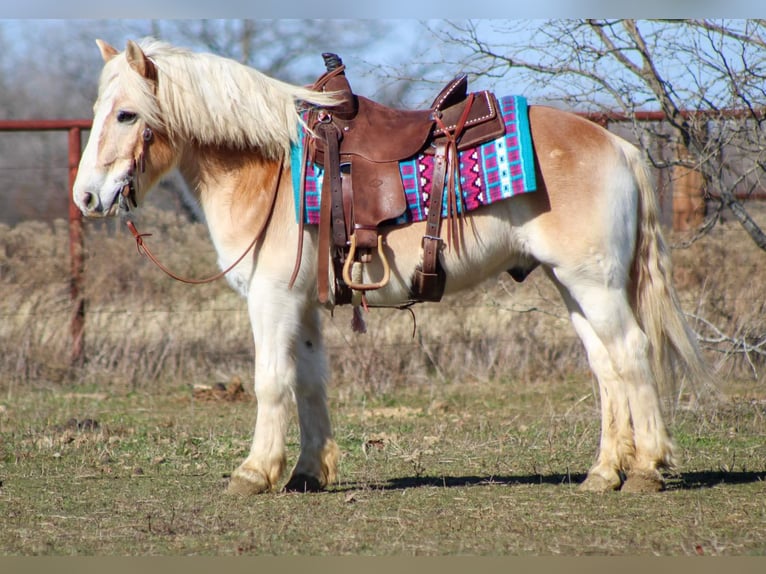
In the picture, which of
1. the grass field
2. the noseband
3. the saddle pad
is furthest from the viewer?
the noseband

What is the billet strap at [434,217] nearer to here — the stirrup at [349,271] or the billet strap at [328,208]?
the stirrup at [349,271]

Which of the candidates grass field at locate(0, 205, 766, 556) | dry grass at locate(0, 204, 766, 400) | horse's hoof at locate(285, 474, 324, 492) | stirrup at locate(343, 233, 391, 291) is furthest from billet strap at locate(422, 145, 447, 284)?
dry grass at locate(0, 204, 766, 400)

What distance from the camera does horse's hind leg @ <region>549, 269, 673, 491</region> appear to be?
452cm

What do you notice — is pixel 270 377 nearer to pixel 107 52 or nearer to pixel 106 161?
pixel 106 161

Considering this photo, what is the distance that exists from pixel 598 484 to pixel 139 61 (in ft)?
10.3

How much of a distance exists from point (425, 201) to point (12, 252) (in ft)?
19.6

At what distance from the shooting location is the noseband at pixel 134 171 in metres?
4.55

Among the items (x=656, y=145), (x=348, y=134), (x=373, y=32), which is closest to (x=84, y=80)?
(x=373, y=32)

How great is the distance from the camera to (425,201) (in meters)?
4.52

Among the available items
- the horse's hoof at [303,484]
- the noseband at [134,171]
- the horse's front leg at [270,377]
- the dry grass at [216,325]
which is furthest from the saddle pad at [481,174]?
the dry grass at [216,325]

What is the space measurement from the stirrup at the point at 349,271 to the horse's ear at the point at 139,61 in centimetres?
132

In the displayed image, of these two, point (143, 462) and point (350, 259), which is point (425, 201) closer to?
point (350, 259)

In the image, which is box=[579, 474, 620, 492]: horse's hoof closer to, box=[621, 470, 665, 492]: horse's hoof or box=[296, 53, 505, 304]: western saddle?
box=[621, 470, 665, 492]: horse's hoof

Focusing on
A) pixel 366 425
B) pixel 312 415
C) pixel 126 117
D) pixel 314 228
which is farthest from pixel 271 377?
pixel 366 425
